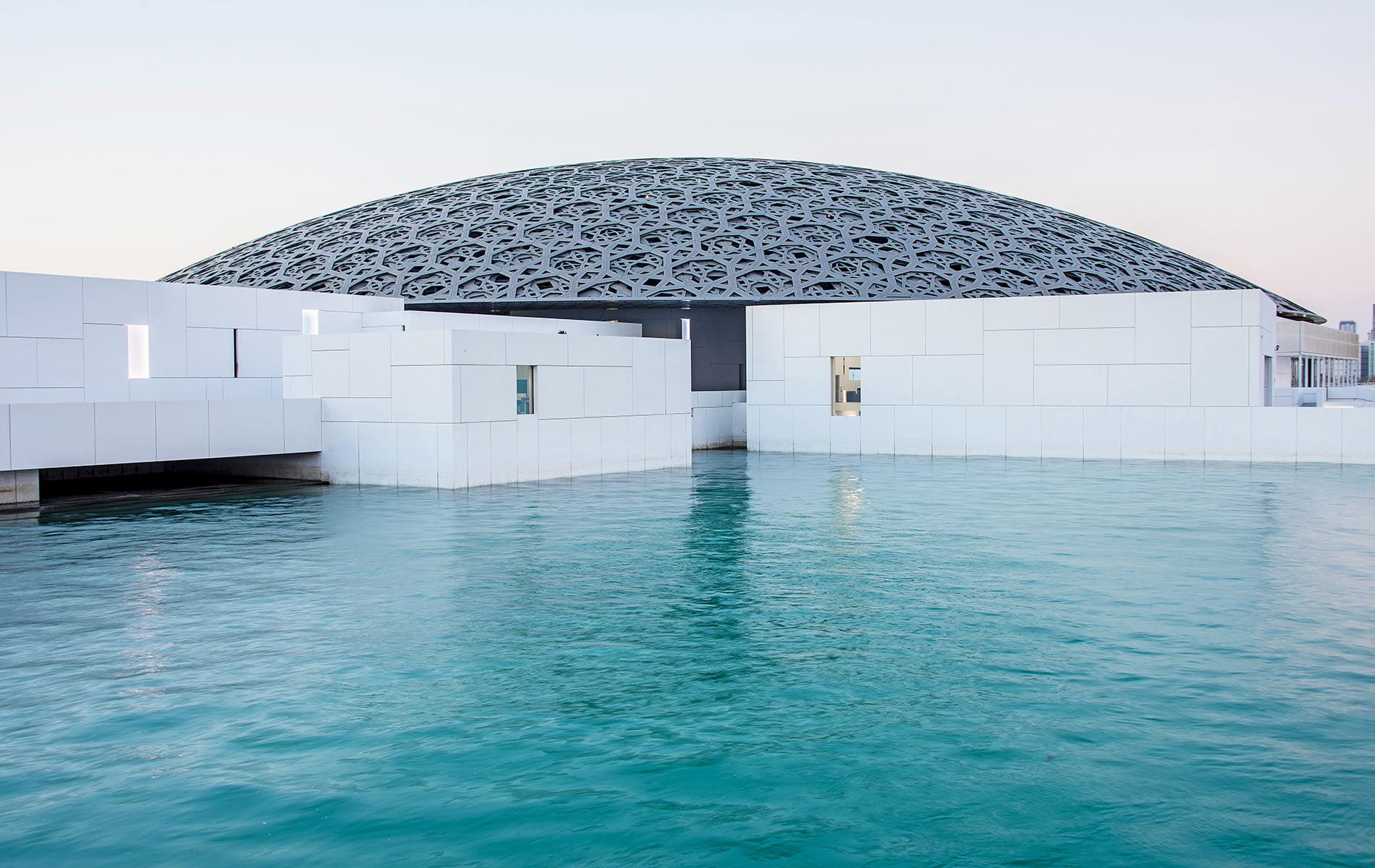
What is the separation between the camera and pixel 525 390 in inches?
754

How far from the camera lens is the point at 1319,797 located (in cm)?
503

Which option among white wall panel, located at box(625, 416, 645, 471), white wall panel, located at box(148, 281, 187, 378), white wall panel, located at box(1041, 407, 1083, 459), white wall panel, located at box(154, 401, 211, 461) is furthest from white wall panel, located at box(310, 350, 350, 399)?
white wall panel, located at box(1041, 407, 1083, 459)

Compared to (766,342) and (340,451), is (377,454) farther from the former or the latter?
(766,342)

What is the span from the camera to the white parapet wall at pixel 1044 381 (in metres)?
21.6

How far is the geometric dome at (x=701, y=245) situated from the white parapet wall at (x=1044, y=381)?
21.1 feet

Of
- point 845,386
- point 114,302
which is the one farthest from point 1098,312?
point 114,302

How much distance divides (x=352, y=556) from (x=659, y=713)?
6036mm

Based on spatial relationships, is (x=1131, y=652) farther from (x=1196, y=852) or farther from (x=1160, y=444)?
(x=1160, y=444)

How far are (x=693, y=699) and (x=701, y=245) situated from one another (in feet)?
93.5

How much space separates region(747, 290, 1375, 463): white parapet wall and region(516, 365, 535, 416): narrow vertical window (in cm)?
748

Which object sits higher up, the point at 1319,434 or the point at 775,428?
the point at 775,428

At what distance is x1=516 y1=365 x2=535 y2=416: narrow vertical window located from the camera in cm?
1894

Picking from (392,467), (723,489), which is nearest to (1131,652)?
(723,489)

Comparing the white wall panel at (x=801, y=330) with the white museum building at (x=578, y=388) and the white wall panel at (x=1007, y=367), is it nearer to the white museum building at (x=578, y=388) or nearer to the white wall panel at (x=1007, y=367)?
the white museum building at (x=578, y=388)
